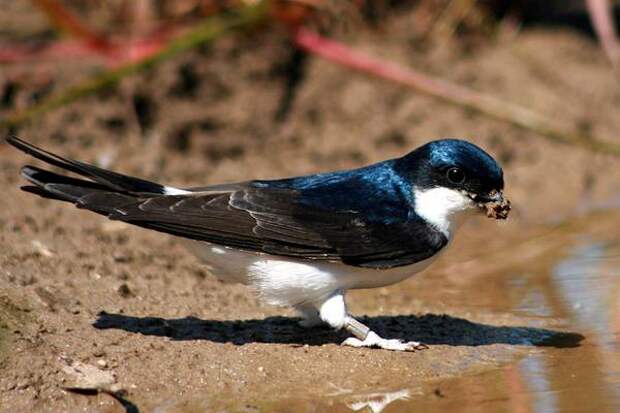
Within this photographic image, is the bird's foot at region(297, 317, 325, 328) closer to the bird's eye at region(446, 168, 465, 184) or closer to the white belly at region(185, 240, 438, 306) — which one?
the white belly at region(185, 240, 438, 306)

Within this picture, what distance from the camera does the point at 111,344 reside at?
449 centimetres

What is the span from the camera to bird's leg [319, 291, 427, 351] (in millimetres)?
4605

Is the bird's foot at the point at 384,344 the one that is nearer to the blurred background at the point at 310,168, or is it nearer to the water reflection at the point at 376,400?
the blurred background at the point at 310,168

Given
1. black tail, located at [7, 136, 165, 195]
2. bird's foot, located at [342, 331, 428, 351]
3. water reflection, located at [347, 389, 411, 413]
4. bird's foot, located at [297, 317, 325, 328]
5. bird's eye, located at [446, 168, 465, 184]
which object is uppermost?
bird's eye, located at [446, 168, 465, 184]

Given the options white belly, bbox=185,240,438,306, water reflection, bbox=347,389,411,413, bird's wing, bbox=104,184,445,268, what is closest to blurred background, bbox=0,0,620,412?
water reflection, bbox=347,389,411,413

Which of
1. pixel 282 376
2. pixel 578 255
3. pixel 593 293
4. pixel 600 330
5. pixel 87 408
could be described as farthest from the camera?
pixel 578 255

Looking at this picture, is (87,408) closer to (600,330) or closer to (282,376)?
(282,376)

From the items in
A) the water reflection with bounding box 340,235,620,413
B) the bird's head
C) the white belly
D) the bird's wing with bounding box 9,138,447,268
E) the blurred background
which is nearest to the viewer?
the water reflection with bounding box 340,235,620,413

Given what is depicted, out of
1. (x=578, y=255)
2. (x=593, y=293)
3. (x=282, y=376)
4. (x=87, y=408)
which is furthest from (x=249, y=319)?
(x=578, y=255)

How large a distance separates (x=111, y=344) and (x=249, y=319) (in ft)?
2.60

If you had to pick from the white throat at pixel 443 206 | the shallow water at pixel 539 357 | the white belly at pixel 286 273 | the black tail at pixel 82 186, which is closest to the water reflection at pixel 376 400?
the shallow water at pixel 539 357

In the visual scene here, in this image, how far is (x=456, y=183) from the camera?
4734 millimetres

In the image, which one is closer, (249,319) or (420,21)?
(249,319)

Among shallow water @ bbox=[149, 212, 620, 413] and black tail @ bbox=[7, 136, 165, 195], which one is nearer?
shallow water @ bbox=[149, 212, 620, 413]
